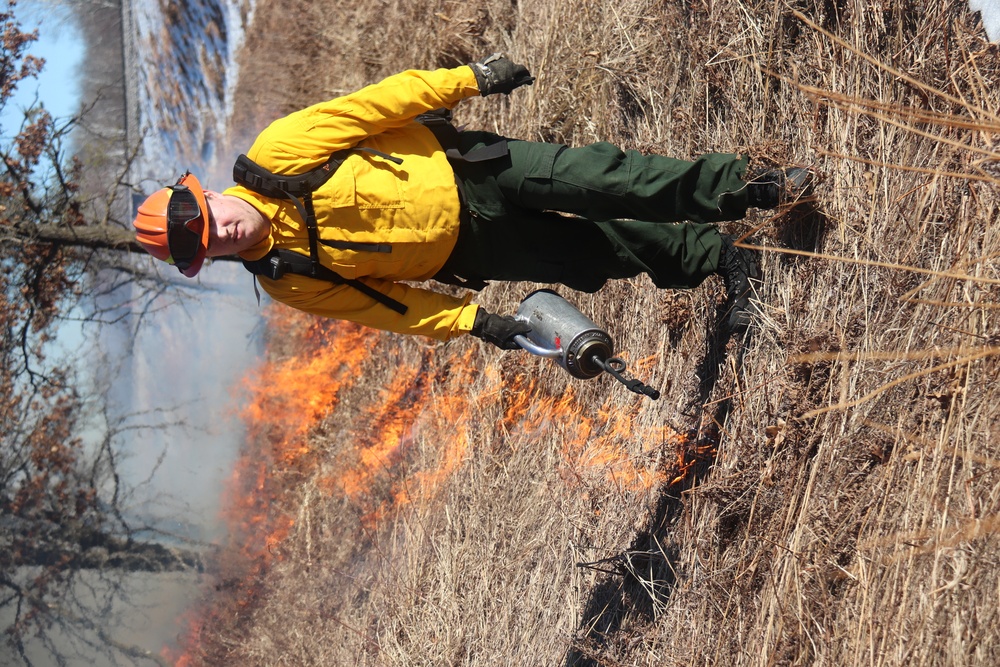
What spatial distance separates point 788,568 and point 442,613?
2304mm

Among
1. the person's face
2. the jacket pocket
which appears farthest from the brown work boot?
the person's face

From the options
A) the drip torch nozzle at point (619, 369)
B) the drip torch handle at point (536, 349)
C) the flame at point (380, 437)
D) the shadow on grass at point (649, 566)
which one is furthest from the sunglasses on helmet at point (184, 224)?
the flame at point (380, 437)

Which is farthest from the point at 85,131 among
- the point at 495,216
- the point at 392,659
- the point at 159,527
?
the point at 495,216

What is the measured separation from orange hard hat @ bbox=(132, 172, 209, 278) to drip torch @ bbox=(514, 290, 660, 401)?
118cm

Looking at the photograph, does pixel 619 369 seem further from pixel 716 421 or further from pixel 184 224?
pixel 184 224

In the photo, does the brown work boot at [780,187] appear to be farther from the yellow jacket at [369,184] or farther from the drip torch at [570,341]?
the yellow jacket at [369,184]

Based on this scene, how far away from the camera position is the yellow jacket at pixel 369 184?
9.55ft

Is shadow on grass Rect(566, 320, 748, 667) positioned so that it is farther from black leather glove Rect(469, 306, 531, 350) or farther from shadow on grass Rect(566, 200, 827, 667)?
black leather glove Rect(469, 306, 531, 350)

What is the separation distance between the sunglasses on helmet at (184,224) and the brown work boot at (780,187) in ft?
6.28

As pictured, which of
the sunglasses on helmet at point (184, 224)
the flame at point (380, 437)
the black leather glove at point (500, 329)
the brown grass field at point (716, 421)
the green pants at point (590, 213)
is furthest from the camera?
the flame at point (380, 437)

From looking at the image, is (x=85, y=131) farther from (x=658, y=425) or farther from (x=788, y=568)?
(x=788, y=568)

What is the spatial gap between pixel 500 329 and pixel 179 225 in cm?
118

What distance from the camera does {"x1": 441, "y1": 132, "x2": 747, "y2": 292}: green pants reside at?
2.98m

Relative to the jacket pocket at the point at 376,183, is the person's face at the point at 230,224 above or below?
below
